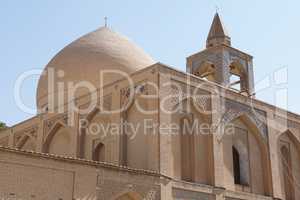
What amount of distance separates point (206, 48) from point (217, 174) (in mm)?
5246

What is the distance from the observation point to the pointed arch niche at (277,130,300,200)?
16.6 meters

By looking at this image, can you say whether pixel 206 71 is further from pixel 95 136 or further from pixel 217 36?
pixel 95 136

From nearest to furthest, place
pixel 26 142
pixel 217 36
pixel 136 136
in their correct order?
1. pixel 136 136
2. pixel 217 36
3. pixel 26 142

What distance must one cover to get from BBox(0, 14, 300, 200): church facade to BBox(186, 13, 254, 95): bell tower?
1.6 inches

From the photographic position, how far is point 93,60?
16.9 metres

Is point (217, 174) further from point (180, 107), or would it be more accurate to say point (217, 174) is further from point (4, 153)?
point (4, 153)

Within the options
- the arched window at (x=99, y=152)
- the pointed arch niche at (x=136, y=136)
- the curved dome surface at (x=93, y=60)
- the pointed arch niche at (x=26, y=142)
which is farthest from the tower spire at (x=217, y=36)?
the pointed arch niche at (x=26, y=142)

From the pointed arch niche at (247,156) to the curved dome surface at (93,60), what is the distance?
4.03 meters

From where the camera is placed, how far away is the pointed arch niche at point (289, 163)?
16.6 meters

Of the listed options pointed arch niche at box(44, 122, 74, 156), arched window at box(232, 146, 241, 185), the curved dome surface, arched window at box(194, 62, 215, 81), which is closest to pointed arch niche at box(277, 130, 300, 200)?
arched window at box(232, 146, 241, 185)

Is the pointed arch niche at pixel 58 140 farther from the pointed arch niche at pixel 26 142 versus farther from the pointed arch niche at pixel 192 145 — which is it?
the pointed arch niche at pixel 192 145

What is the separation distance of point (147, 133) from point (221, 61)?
4.91m

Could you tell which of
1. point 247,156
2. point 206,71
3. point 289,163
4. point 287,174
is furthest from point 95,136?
point 289,163

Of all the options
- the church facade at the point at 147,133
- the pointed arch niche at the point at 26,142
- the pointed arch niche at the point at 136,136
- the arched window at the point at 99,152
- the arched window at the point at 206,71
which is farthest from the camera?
the pointed arch niche at the point at 26,142
